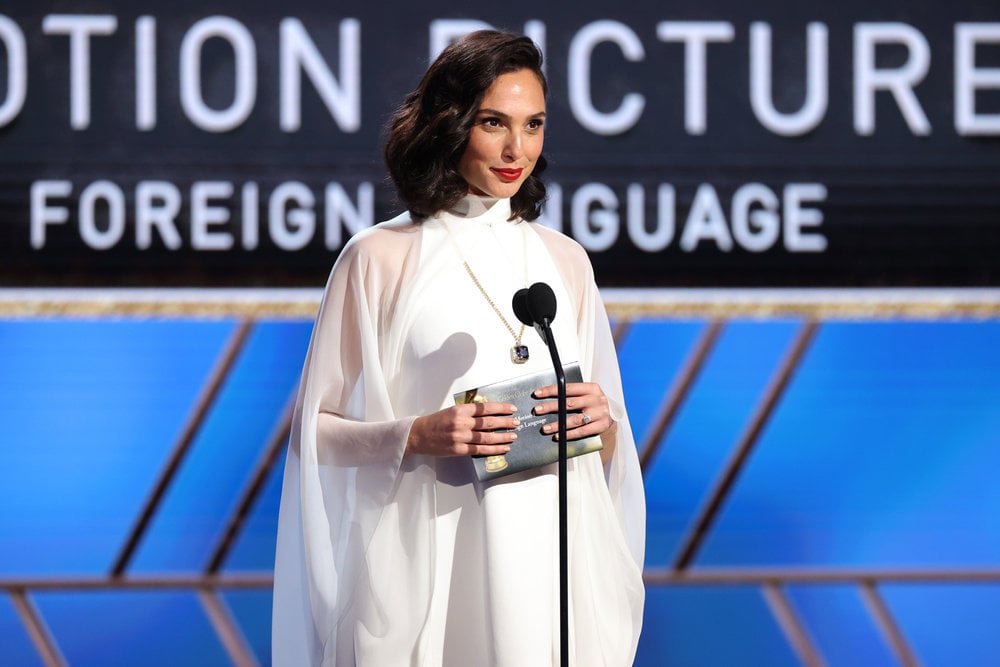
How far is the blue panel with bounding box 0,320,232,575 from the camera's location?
356 cm

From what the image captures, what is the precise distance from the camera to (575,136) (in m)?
3.49

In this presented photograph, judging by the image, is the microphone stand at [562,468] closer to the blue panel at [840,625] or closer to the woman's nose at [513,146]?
the woman's nose at [513,146]

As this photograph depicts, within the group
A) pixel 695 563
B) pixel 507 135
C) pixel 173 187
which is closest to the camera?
pixel 507 135

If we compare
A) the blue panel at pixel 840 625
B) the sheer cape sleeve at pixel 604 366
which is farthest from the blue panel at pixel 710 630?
the sheer cape sleeve at pixel 604 366

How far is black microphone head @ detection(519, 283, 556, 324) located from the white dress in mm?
205

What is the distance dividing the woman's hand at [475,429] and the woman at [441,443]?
0.02m

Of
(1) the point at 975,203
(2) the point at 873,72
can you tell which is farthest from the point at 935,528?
(2) the point at 873,72

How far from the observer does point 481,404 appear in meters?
1.57

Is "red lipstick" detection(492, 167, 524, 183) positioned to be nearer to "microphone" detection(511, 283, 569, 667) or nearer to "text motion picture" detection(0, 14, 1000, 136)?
"microphone" detection(511, 283, 569, 667)

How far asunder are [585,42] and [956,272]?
3.92 feet

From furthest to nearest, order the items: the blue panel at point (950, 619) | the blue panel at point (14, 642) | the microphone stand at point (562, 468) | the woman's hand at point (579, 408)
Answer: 1. the blue panel at point (950, 619)
2. the blue panel at point (14, 642)
3. the woman's hand at point (579, 408)
4. the microphone stand at point (562, 468)

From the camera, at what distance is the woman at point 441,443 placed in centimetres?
166

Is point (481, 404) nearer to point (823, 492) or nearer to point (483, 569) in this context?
point (483, 569)

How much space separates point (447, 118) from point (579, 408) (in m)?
0.44
